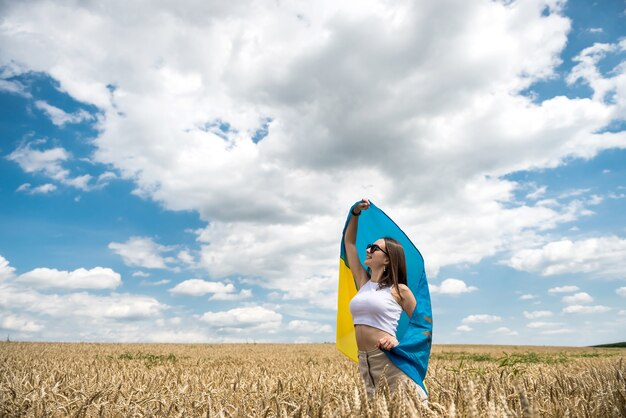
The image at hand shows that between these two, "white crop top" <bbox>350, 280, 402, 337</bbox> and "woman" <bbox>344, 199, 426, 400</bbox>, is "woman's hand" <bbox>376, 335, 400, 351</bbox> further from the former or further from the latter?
"white crop top" <bbox>350, 280, 402, 337</bbox>

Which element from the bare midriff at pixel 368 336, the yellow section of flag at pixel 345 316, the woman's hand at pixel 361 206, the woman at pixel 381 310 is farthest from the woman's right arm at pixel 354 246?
the bare midriff at pixel 368 336

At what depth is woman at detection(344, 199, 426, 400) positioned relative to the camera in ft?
14.9

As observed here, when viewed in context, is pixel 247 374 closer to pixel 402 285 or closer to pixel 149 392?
pixel 149 392

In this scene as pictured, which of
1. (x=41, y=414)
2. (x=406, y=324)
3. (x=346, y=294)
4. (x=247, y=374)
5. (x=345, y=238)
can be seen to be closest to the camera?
(x=41, y=414)

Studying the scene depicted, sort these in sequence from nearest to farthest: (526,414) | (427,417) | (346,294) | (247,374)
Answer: (526,414) < (427,417) < (346,294) < (247,374)

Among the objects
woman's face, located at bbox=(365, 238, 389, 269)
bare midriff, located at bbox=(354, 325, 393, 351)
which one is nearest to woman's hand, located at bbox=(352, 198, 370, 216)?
woman's face, located at bbox=(365, 238, 389, 269)

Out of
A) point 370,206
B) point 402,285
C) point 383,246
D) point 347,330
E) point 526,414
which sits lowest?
point 526,414

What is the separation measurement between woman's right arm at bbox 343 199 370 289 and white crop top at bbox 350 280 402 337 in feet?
2.35

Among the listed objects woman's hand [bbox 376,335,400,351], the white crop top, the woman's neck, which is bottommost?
woman's hand [bbox 376,335,400,351]

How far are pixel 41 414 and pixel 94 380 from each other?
3.09m

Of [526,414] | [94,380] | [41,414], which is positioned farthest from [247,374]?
[526,414]

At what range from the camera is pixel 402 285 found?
4.86m

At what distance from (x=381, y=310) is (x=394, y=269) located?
471 millimetres

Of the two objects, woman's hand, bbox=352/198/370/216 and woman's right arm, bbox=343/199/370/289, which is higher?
woman's hand, bbox=352/198/370/216
